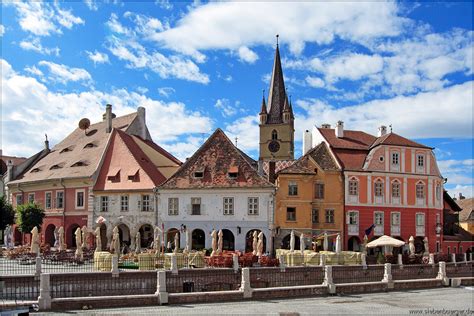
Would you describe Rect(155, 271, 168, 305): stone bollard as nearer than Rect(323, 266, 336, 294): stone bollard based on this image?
Yes

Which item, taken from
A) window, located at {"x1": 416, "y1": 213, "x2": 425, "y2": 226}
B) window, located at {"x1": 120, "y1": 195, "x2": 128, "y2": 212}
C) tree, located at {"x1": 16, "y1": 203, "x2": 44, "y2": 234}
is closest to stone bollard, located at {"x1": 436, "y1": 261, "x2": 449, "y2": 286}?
window, located at {"x1": 416, "y1": 213, "x2": 425, "y2": 226}

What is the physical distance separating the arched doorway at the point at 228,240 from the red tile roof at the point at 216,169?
344 centimetres

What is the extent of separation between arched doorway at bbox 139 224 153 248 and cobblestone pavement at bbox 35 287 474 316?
21.6 meters

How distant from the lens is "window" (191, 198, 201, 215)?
39.5 m

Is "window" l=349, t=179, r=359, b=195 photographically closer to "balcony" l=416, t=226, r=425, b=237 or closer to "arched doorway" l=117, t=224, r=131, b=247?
"balcony" l=416, t=226, r=425, b=237

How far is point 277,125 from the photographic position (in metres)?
79.9

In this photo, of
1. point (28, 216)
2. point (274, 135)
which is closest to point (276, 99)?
point (274, 135)

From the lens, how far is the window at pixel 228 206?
3916 centimetres

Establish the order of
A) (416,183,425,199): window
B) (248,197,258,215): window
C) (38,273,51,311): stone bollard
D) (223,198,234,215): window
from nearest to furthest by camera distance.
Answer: (38,273,51,311): stone bollard, (248,197,258,215): window, (223,198,234,215): window, (416,183,425,199): window

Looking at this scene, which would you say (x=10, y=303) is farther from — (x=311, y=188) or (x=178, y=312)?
(x=311, y=188)

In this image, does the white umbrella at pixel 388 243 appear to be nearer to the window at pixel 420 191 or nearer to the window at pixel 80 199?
the window at pixel 420 191

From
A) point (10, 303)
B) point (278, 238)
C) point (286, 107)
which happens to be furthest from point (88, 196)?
point (286, 107)

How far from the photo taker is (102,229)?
42.9m

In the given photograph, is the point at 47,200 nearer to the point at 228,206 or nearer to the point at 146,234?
the point at 146,234
